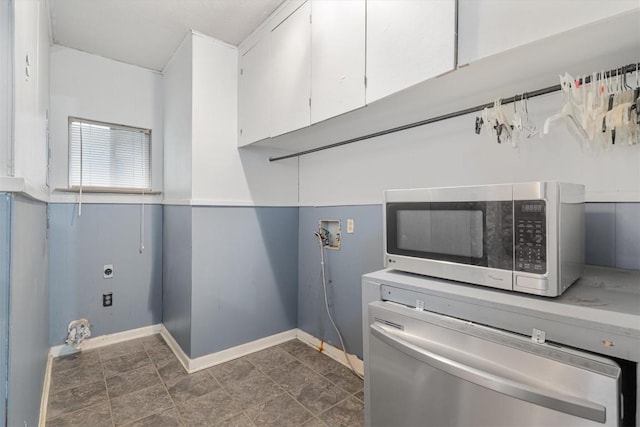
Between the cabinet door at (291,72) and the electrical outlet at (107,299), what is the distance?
6.81 feet

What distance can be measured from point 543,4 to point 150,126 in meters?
3.03

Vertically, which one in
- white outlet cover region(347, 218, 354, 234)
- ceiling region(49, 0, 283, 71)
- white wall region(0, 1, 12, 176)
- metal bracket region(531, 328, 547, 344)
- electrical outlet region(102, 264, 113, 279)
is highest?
ceiling region(49, 0, 283, 71)

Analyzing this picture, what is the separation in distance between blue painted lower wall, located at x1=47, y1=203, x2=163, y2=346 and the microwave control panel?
2.94 m

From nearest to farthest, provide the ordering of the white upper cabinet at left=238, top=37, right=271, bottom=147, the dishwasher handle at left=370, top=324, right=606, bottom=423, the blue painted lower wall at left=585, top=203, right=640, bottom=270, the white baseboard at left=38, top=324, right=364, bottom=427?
the dishwasher handle at left=370, top=324, right=606, bottom=423 < the blue painted lower wall at left=585, top=203, right=640, bottom=270 < the white upper cabinet at left=238, top=37, right=271, bottom=147 < the white baseboard at left=38, top=324, right=364, bottom=427

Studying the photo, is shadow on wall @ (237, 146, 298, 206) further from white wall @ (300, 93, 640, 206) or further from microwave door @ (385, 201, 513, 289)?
microwave door @ (385, 201, 513, 289)

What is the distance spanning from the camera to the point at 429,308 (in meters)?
0.99

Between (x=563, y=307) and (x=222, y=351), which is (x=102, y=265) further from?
(x=563, y=307)

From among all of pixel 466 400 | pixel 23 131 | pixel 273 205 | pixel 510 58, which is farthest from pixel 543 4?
pixel 273 205

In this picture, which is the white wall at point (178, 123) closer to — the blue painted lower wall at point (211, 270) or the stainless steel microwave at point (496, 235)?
the blue painted lower wall at point (211, 270)

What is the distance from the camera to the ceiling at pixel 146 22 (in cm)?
197

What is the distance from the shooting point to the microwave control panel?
833 millimetres

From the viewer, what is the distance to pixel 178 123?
251 centimetres

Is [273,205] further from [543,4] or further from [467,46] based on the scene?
[543,4]

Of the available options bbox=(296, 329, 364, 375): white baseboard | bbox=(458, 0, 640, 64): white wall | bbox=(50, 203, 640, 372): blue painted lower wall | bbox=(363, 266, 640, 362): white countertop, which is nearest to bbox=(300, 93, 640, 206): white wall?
bbox=(50, 203, 640, 372): blue painted lower wall
